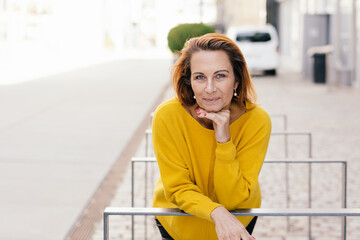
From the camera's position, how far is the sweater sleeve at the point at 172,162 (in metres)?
2.30

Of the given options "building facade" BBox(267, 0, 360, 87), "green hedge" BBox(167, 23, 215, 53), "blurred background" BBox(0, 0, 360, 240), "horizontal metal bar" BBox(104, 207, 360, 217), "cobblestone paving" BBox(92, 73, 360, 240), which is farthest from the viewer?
"building facade" BBox(267, 0, 360, 87)

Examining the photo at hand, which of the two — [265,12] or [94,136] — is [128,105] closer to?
[94,136]

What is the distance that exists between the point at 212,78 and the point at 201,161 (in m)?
0.33

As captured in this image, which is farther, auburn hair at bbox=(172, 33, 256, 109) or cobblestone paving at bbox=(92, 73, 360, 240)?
cobblestone paving at bbox=(92, 73, 360, 240)

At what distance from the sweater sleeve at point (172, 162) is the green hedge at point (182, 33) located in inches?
101

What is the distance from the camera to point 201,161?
2389 mm

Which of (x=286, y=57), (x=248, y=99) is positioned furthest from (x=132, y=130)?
(x=286, y=57)

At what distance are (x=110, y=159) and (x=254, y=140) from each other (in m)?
4.59

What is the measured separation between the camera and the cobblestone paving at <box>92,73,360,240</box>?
14.2 ft

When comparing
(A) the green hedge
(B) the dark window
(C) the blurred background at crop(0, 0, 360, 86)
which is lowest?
(C) the blurred background at crop(0, 0, 360, 86)

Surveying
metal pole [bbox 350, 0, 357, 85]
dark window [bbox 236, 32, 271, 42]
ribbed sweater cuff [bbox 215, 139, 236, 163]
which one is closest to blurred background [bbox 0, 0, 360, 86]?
metal pole [bbox 350, 0, 357, 85]

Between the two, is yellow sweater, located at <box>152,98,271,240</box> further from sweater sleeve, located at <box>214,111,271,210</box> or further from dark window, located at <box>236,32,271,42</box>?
dark window, located at <box>236,32,271,42</box>

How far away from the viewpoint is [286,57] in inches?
1305

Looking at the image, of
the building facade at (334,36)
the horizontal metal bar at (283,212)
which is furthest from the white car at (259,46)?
the horizontal metal bar at (283,212)
